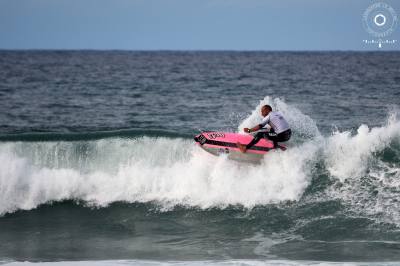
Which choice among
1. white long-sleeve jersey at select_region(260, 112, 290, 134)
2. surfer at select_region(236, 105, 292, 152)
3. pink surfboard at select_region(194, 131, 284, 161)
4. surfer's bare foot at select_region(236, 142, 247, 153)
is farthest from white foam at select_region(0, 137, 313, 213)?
white long-sleeve jersey at select_region(260, 112, 290, 134)

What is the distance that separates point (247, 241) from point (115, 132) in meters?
6.52

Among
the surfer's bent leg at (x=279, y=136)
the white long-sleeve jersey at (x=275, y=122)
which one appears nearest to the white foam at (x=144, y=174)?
the surfer's bent leg at (x=279, y=136)

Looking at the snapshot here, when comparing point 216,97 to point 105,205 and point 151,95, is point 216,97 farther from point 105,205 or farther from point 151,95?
point 105,205

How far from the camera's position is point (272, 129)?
12.6 m

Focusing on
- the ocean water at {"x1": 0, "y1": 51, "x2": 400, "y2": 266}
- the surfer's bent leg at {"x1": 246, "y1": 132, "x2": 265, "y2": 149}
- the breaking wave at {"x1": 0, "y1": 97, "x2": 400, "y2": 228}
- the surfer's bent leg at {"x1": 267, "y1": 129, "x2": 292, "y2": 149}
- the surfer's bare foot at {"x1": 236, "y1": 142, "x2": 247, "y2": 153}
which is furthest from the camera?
the breaking wave at {"x1": 0, "y1": 97, "x2": 400, "y2": 228}

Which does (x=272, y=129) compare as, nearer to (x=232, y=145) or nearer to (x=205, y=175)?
(x=232, y=145)

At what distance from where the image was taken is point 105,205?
44.4 feet

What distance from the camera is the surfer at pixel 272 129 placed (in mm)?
12336

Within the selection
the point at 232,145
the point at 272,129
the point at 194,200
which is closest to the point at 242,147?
the point at 232,145

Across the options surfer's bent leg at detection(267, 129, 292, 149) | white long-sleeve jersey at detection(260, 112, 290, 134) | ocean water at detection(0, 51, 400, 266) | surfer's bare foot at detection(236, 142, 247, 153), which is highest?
white long-sleeve jersey at detection(260, 112, 290, 134)

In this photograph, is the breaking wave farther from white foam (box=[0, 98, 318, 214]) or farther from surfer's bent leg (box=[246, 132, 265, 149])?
surfer's bent leg (box=[246, 132, 265, 149])

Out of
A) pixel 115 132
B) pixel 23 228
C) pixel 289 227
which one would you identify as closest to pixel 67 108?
pixel 115 132

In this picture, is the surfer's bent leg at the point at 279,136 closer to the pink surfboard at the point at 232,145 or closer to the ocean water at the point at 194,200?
the pink surfboard at the point at 232,145

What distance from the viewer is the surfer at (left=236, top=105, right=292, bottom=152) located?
486 inches
